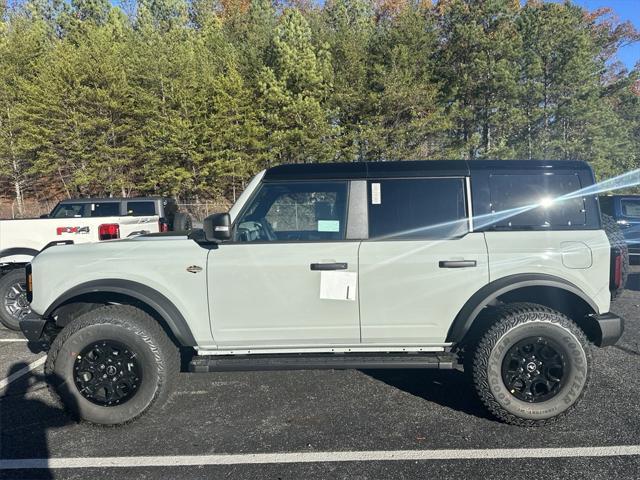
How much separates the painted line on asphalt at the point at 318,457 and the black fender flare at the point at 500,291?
816 millimetres

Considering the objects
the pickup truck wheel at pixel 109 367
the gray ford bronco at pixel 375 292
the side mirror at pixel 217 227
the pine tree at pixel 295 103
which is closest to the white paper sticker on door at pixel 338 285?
the gray ford bronco at pixel 375 292

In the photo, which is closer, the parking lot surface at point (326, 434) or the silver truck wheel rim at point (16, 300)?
the parking lot surface at point (326, 434)

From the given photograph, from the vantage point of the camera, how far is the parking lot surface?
2770mm

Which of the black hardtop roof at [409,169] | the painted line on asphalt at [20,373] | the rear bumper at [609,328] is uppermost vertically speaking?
the black hardtop roof at [409,169]

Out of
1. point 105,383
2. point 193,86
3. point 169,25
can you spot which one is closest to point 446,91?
point 193,86

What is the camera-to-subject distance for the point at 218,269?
10.8 ft

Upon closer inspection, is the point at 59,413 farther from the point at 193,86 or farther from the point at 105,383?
the point at 193,86

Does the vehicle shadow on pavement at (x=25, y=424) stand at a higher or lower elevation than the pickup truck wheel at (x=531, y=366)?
lower

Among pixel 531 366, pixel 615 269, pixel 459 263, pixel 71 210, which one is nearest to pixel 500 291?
pixel 459 263

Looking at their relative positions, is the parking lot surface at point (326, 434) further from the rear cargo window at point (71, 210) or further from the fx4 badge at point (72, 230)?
the rear cargo window at point (71, 210)

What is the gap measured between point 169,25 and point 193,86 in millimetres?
15225

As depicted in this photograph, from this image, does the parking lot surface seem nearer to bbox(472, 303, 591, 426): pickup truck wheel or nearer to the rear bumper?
bbox(472, 303, 591, 426): pickup truck wheel

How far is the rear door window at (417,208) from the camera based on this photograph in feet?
11.1

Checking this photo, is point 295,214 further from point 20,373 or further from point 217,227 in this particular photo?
point 20,373
